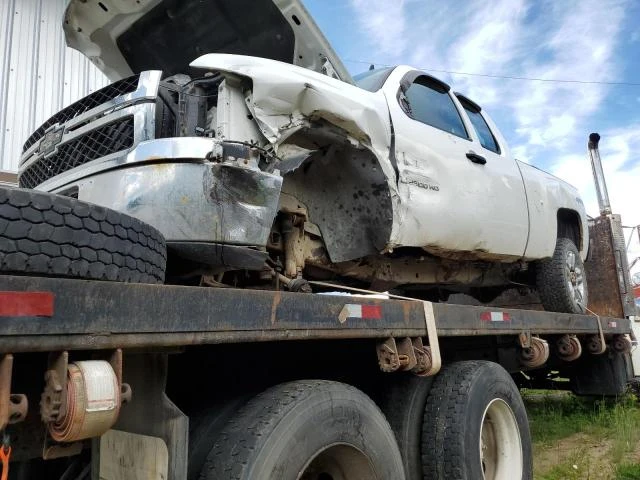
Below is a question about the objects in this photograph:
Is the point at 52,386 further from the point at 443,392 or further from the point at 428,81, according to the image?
the point at 428,81

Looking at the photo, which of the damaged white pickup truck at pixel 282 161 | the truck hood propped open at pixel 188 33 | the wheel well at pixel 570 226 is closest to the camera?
the damaged white pickup truck at pixel 282 161

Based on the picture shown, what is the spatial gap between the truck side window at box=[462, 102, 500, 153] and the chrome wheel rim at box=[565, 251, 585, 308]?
4.41 feet

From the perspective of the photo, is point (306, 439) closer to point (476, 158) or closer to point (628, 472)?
point (476, 158)

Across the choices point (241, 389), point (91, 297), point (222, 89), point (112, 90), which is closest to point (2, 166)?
point (112, 90)

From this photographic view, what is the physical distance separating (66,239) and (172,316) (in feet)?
1.18

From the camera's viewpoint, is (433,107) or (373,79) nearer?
(373,79)

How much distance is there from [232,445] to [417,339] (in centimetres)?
113

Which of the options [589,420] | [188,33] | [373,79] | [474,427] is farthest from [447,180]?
[589,420]

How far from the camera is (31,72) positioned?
23.1 feet

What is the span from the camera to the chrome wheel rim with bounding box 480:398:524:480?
123 inches

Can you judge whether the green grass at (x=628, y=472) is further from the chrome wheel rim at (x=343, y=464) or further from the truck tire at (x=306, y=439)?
the chrome wheel rim at (x=343, y=464)

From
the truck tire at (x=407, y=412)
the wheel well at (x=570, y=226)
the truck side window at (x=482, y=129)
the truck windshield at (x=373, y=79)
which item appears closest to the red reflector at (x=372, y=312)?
the truck tire at (x=407, y=412)

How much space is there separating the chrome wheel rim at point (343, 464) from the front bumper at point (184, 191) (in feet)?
3.06

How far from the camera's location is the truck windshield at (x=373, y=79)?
12.4 feet
